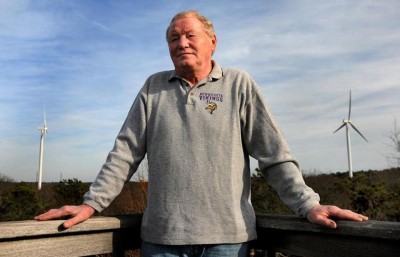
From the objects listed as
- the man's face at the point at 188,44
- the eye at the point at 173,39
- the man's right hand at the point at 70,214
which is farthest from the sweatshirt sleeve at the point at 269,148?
the man's right hand at the point at 70,214

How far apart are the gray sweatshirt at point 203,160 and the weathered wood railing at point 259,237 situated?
0.29 ft

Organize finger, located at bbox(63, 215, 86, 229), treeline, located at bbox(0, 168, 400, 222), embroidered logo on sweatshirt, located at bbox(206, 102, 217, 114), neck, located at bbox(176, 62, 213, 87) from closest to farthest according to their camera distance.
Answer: finger, located at bbox(63, 215, 86, 229)
embroidered logo on sweatshirt, located at bbox(206, 102, 217, 114)
neck, located at bbox(176, 62, 213, 87)
treeline, located at bbox(0, 168, 400, 222)

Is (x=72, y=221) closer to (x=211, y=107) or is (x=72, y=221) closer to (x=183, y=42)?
(x=211, y=107)

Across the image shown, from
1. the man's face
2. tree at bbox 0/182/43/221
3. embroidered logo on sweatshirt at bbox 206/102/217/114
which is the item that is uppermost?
the man's face

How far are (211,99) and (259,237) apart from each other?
0.66 meters

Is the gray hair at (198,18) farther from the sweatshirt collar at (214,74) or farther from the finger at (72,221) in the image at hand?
the finger at (72,221)

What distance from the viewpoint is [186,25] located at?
2.10 meters

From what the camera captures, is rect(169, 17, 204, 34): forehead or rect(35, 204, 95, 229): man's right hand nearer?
rect(35, 204, 95, 229): man's right hand

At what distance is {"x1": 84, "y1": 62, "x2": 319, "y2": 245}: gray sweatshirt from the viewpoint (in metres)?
1.88

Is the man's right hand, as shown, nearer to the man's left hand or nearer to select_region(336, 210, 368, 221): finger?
the man's left hand

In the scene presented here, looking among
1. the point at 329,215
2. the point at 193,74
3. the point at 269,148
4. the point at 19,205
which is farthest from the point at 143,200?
the point at 329,215

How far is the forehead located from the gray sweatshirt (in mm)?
218

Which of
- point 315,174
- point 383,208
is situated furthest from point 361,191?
point 315,174

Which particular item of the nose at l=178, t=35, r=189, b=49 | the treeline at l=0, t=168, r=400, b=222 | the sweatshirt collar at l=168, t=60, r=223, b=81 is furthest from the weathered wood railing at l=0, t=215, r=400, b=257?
the treeline at l=0, t=168, r=400, b=222
